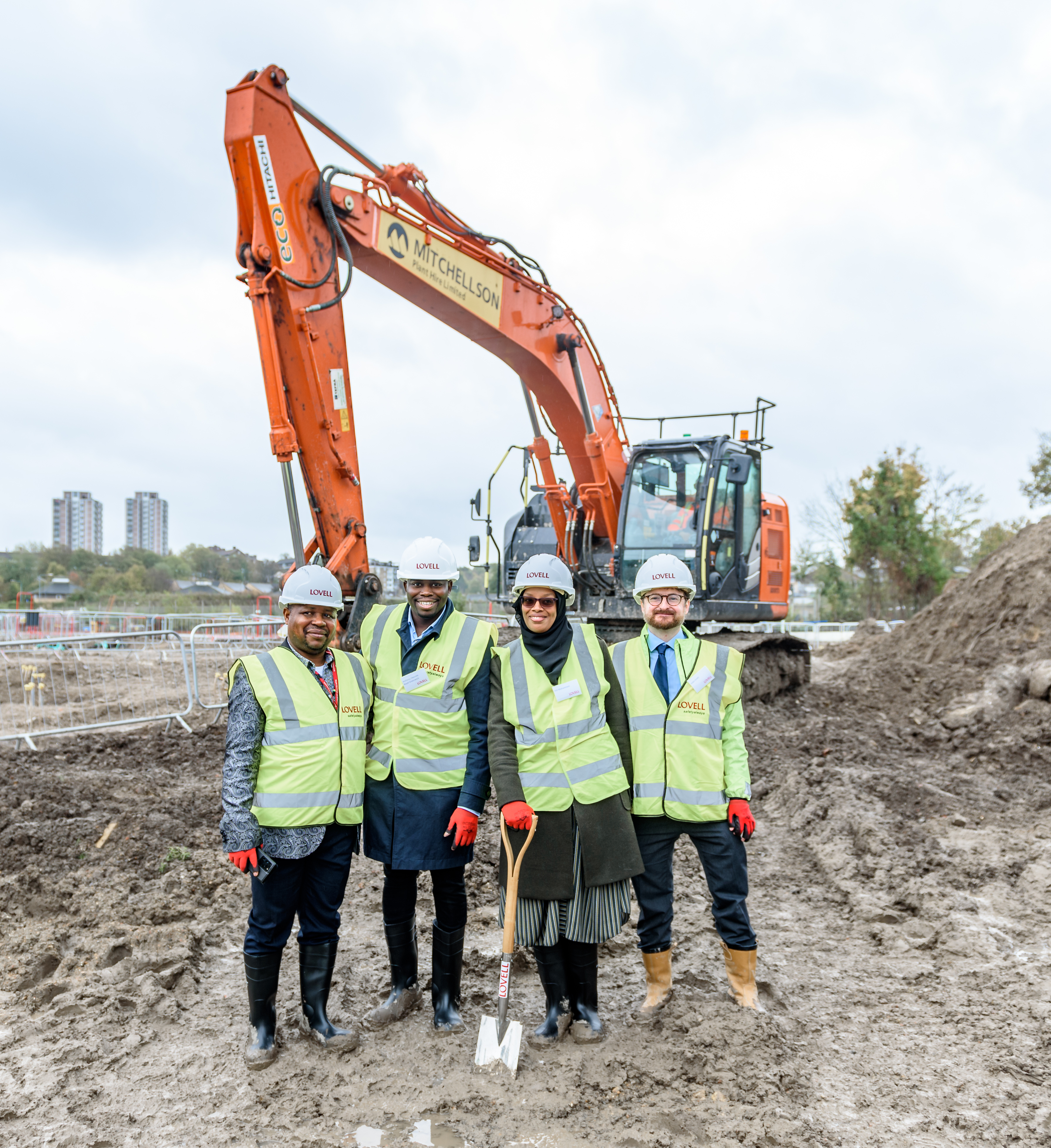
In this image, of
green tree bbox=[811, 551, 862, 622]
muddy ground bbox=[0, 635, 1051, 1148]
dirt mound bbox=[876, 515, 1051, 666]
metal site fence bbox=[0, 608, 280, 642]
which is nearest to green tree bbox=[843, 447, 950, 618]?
green tree bbox=[811, 551, 862, 622]

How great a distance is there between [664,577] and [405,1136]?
2.18 metres

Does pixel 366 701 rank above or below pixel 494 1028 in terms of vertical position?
above

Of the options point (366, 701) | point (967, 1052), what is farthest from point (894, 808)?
point (366, 701)

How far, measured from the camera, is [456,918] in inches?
144

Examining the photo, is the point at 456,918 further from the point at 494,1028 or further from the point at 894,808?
the point at 894,808

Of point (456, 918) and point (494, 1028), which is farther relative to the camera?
point (456, 918)

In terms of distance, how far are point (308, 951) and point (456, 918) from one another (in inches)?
23.1

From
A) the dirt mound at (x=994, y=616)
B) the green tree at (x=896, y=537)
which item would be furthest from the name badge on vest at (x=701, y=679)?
the green tree at (x=896, y=537)

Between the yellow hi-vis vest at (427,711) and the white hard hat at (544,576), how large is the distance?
0.85 ft

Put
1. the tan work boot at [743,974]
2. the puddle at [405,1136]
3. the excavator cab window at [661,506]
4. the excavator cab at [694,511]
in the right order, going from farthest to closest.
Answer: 1. the excavator cab window at [661,506]
2. the excavator cab at [694,511]
3. the tan work boot at [743,974]
4. the puddle at [405,1136]

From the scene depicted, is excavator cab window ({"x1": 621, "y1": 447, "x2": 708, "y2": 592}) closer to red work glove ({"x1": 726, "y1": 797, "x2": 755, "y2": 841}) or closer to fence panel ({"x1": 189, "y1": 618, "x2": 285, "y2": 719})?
fence panel ({"x1": 189, "y1": 618, "x2": 285, "y2": 719})

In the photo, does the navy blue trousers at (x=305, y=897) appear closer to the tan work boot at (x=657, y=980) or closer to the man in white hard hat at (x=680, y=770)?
the man in white hard hat at (x=680, y=770)

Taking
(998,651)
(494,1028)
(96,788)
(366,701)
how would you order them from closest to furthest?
(494,1028), (366,701), (96,788), (998,651)

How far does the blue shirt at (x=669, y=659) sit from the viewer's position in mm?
3693
